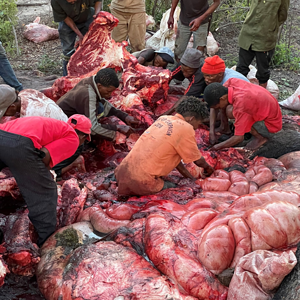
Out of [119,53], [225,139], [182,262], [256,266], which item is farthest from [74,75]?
[256,266]

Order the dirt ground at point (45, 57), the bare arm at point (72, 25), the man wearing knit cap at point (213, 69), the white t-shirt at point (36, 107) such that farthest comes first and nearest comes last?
the dirt ground at point (45, 57) → the bare arm at point (72, 25) → the man wearing knit cap at point (213, 69) → the white t-shirt at point (36, 107)

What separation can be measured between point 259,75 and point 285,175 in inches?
112

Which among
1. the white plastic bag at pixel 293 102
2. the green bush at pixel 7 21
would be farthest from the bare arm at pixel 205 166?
the green bush at pixel 7 21

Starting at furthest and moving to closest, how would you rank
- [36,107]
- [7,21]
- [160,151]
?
1. [7,21]
2. [36,107]
3. [160,151]

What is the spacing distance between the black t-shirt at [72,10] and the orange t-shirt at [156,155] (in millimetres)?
3290

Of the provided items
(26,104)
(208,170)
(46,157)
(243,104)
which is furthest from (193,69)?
(46,157)

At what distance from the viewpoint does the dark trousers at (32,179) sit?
248 cm

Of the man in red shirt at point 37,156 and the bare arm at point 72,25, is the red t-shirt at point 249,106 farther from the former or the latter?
the bare arm at point 72,25

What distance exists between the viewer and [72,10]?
17.9 feet

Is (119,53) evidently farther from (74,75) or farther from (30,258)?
(30,258)

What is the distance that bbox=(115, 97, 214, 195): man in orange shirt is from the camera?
10.6ft

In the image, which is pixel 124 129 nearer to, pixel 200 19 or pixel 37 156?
pixel 37 156

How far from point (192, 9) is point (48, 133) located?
4.46 metres

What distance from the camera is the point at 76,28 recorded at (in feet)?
18.6
